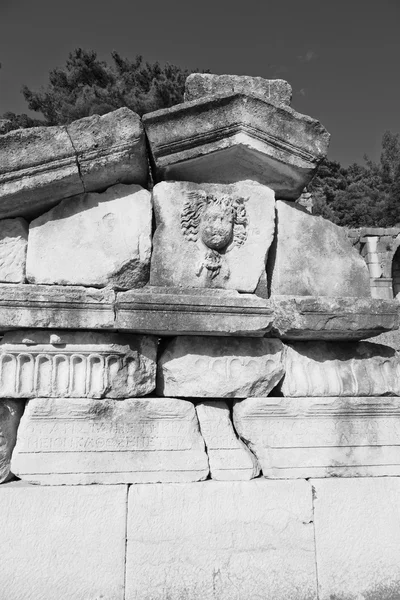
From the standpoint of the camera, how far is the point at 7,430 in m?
2.55

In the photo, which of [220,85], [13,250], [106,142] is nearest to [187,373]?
[13,250]

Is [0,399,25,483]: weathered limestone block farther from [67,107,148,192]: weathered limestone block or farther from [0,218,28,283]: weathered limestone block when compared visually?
[67,107,148,192]: weathered limestone block

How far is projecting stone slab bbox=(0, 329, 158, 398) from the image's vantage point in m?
2.53

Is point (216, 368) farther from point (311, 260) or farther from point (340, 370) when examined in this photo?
point (311, 260)

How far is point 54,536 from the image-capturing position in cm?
243

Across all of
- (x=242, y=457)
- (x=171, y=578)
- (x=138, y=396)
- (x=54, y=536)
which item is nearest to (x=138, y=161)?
(x=138, y=396)

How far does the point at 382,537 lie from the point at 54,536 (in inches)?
70.1

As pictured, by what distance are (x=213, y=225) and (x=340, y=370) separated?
1.16m

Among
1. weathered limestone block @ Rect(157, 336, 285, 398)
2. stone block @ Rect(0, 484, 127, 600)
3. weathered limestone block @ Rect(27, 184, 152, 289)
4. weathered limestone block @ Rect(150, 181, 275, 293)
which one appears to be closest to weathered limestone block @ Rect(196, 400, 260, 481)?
weathered limestone block @ Rect(157, 336, 285, 398)

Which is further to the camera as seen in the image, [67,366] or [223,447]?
[223,447]

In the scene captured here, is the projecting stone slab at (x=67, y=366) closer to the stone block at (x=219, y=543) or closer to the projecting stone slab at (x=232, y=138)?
the stone block at (x=219, y=543)

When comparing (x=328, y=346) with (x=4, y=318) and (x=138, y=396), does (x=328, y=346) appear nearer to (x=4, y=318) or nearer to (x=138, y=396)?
(x=138, y=396)

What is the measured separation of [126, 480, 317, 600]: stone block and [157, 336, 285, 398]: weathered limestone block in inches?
19.7

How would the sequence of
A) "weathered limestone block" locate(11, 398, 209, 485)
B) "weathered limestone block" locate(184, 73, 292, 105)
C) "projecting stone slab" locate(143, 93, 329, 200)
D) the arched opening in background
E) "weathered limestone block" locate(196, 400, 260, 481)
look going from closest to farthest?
"weathered limestone block" locate(11, 398, 209, 485)
"weathered limestone block" locate(196, 400, 260, 481)
"projecting stone slab" locate(143, 93, 329, 200)
"weathered limestone block" locate(184, 73, 292, 105)
the arched opening in background
